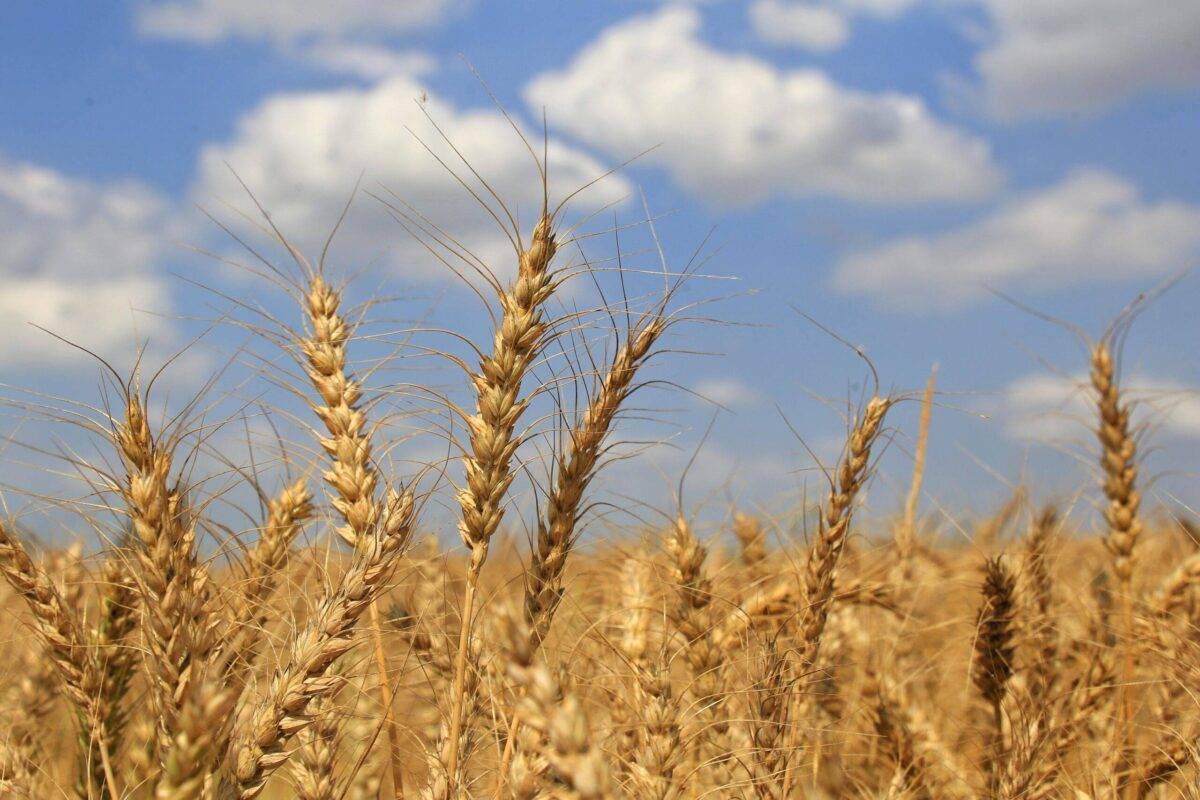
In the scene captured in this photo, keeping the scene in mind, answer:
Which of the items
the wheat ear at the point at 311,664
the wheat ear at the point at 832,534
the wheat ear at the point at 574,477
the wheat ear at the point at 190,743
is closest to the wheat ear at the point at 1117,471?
the wheat ear at the point at 832,534

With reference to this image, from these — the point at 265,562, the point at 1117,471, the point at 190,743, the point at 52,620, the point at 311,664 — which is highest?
the point at 1117,471

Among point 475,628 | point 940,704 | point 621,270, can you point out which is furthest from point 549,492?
point 940,704

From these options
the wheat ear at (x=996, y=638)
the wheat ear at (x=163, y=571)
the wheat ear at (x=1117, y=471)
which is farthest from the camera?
the wheat ear at (x=1117, y=471)

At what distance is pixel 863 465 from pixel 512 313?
1.33 m

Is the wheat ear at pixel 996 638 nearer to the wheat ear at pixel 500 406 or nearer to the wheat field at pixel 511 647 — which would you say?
the wheat field at pixel 511 647

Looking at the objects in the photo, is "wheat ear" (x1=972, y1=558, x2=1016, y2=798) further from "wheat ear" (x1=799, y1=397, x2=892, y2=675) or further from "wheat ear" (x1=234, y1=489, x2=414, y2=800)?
"wheat ear" (x1=234, y1=489, x2=414, y2=800)

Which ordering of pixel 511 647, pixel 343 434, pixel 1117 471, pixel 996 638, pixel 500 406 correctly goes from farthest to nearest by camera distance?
pixel 1117 471 → pixel 996 638 → pixel 343 434 → pixel 500 406 → pixel 511 647

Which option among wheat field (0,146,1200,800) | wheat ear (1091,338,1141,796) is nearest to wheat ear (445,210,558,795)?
wheat field (0,146,1200,800)

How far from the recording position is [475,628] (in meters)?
2.84

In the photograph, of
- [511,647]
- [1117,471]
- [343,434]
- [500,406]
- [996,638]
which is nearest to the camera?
[511,647]

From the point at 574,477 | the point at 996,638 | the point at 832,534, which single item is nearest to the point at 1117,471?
the point at 996,638

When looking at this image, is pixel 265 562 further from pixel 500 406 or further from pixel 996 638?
pixel 996 638

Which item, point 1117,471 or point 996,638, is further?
point 1117,471

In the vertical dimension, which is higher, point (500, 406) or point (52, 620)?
point (500, 406)
